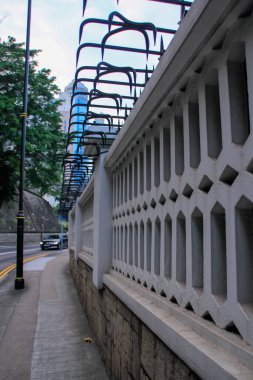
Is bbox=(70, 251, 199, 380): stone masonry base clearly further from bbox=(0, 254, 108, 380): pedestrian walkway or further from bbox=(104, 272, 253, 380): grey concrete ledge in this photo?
bbox=(0, 254, 108, 380): pedestrian walkway

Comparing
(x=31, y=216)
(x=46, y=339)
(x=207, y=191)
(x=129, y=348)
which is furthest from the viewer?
(x=31, y=216)

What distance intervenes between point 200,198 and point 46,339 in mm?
4229

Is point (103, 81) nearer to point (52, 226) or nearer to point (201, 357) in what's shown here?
point (201, 357)

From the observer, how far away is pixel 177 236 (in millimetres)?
2078

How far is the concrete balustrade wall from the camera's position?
1.44 metres

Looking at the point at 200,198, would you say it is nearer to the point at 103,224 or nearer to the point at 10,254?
the point at 103,224

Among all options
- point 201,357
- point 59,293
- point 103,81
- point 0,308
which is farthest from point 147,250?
point 59,293

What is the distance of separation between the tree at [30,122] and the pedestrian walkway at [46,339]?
16.9m

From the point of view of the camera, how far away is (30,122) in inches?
1014

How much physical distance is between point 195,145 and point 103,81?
5.97 feet

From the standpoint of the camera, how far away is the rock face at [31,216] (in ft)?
129

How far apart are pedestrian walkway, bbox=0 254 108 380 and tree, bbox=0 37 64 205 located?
1689 centimetres

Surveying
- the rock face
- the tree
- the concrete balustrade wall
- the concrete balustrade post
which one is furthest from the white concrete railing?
the rock face

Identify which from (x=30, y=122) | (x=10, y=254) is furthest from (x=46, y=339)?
(x=30, y=122)
